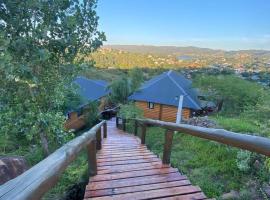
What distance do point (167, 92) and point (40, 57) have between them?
19415mm

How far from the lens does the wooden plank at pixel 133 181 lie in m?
3.59

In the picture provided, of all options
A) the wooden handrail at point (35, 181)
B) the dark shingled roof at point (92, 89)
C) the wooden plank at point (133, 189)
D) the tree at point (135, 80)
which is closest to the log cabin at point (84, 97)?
A: the dark shingled roof at point (92, 89)

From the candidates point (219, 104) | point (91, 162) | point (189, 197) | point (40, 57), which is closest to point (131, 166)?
point (91, 162)

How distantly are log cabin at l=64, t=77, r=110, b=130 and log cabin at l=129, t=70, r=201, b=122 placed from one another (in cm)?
435

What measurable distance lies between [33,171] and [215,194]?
4626 mm

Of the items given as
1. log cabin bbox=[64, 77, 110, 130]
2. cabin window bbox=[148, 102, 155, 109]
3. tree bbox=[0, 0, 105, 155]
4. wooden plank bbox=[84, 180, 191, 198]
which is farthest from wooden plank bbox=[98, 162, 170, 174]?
cabin window bbox=[148, 102, 155, 109]

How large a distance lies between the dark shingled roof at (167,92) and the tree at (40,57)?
51.3 ft

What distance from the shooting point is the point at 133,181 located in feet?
12.4

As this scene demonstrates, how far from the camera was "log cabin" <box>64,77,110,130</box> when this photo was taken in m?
25.4

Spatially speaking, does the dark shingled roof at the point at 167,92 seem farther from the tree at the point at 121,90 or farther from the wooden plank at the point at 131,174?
the wooden plank at the point at 131,174

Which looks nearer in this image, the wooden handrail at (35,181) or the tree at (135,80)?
the wooden handrail at (35,181)

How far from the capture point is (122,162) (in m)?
4.82

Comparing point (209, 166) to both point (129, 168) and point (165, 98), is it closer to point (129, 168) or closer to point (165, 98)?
point (129, 168)

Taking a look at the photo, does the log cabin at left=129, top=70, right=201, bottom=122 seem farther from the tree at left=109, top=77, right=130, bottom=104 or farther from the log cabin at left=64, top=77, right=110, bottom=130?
the log cabin at left=64, top=77, right=110, bottom=130
